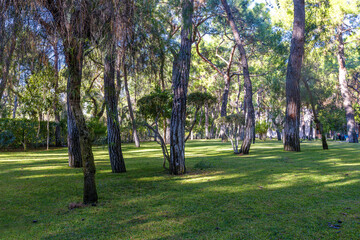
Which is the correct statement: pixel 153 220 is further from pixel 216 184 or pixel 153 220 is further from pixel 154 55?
pixel 154 55

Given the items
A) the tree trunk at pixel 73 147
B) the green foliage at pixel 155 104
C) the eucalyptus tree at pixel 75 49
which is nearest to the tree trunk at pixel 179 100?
the green foliage at pixel 155 104

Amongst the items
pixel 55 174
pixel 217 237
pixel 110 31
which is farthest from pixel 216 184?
pixel 55 174

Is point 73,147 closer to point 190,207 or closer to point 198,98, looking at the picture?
point 198,98

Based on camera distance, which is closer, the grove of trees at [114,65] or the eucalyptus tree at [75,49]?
the eucalyptus tree at [75,49]

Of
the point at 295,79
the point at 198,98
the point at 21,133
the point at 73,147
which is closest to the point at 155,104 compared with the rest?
the point at 198,98

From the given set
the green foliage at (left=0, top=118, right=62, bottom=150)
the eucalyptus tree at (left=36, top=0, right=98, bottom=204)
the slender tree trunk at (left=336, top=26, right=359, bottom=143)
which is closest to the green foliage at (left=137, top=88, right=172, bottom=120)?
the eucalyptus tree at (left=36, top=0, right=98, bottom=204)

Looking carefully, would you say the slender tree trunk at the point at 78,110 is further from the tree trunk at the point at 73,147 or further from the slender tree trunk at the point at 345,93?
the slender tree trunk at the point at 345,93

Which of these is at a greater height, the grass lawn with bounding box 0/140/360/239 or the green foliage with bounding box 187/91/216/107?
the green foliage with bounding box 187/91/216/107

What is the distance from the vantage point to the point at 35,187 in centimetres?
607

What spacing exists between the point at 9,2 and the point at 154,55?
260 cm

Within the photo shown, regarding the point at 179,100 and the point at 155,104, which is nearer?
the point at 179,100

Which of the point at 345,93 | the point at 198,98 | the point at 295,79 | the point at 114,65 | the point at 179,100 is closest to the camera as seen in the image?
the point at 114,65

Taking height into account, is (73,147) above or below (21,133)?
below

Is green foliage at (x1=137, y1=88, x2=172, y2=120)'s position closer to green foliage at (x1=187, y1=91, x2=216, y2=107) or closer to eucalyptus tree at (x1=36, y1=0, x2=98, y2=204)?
green foliage at (x1=187, y1=91, x2=216, y2=107)
